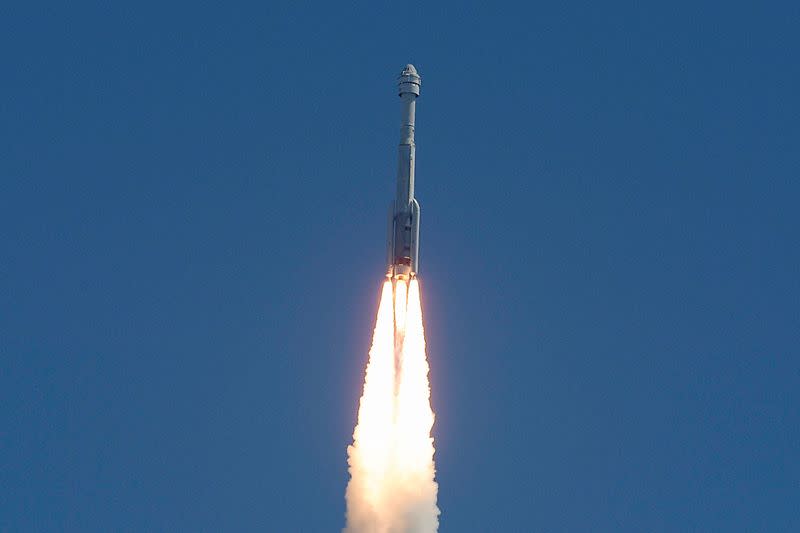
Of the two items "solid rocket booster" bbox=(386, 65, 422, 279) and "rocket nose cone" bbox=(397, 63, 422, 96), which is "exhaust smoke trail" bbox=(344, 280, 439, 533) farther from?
"rocket nose cone" bbox=(397, 63, 422, 96)

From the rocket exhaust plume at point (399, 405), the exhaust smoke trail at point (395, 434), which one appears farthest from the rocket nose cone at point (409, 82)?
the exhaust smoke trail at point (395, 434)

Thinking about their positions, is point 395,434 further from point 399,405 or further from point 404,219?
point 404,219

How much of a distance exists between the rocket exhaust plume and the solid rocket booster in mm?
38

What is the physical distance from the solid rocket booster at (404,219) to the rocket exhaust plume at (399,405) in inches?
1.5

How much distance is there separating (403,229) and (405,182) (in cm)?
238

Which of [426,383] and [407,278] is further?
[426,383]

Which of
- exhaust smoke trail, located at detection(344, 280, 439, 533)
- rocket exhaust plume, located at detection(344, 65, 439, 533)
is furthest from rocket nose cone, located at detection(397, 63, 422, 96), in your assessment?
exhaust smoke trail, located at detection(344, 280, 439, 533)

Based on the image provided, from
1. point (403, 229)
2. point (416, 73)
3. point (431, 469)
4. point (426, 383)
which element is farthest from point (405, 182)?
point (431, 469)

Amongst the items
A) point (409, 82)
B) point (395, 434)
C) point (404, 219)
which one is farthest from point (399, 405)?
point (409, 82)

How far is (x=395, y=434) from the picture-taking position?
131 ft

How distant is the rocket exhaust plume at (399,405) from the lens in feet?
124

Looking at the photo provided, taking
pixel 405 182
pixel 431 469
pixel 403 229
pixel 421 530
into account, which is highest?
pixel 405 182

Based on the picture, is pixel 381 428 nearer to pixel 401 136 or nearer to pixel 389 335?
pixel 389 335

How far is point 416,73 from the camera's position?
41469 millimetres
